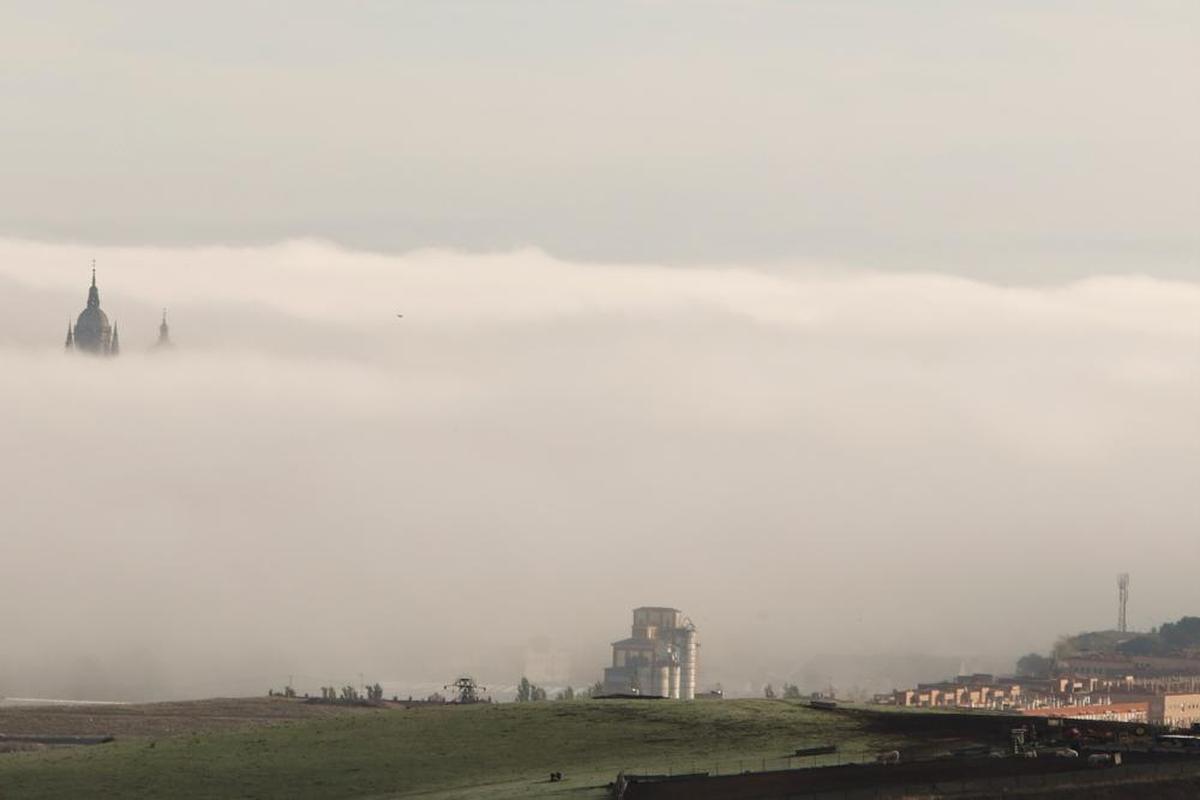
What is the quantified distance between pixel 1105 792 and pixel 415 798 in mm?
54475

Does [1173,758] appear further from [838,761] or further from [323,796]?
[323,796]

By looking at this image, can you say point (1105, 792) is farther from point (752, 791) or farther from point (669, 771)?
point (669, 771)

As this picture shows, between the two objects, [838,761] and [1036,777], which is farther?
[838,761]

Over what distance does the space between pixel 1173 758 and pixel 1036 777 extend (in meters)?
20.0

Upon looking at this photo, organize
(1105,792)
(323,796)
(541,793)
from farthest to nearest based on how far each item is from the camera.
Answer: (323,796) → (541,793) → (1105,792)

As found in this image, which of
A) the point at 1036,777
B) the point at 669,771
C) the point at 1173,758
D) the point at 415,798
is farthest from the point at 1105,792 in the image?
the point at 415,798

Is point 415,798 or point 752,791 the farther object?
point 415,798

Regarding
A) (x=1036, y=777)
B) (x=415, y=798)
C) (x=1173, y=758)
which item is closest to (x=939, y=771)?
(x=1036, y=777)

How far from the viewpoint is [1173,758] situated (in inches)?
7490

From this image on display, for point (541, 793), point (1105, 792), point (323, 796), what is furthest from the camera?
point (323, 796)

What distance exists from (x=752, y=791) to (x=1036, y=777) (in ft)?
66.9

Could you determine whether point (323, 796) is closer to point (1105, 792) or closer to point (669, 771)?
point (669, 771)

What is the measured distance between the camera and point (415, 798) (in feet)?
634

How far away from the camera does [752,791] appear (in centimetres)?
17525
